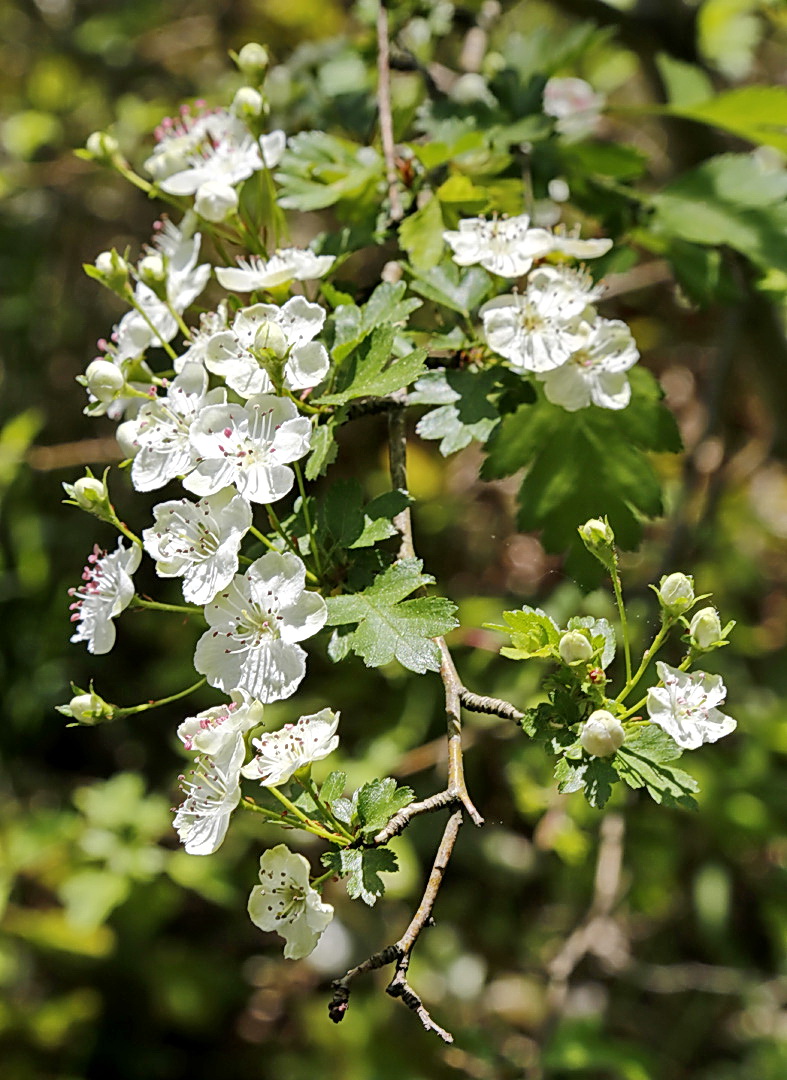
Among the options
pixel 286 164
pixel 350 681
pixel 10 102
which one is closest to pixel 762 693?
pixel 350 681

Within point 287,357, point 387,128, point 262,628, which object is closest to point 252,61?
point 387,128

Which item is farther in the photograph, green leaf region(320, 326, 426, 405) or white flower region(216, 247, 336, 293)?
white flower region(216, 247, 336, 293)

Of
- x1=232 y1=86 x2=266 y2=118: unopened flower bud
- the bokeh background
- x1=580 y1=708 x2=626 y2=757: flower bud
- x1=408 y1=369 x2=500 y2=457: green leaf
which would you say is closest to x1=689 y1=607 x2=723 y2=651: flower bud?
x1=580 y1=708 x2=626 y2=757: flower bud

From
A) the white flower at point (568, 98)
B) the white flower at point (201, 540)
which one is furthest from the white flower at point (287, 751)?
the white flower at point (568, 98)

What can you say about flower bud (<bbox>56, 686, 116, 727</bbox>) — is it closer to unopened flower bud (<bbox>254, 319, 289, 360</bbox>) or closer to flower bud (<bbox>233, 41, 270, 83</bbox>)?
unopened flower bud (<bbox>254, 319, 289, 360</bbox>)

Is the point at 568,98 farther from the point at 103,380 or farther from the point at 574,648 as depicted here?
the point at 574,648

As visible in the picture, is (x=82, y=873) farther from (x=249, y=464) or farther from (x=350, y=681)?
(x=249, y=464)

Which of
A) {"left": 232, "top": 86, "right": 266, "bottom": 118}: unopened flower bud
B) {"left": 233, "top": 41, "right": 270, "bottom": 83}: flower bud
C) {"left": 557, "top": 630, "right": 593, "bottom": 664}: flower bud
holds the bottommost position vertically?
{"left": 557, "top": 630, "right": 593, "bottom": 664}: flower bud
